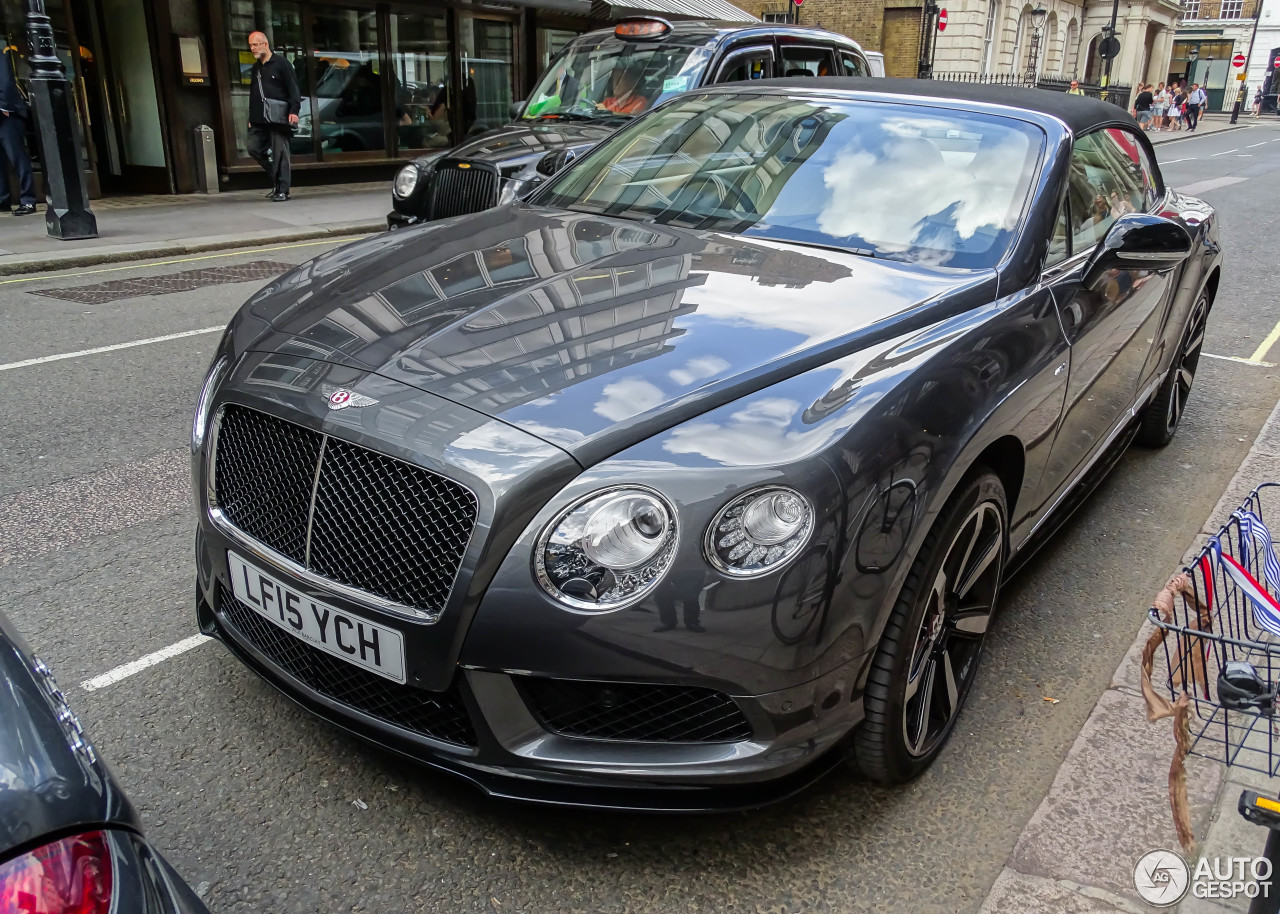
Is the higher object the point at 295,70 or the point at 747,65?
the point at 747,65

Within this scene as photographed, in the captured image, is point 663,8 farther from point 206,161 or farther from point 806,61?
point 806,61

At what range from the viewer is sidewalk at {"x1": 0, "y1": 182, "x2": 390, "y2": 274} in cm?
970

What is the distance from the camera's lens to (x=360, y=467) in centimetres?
218

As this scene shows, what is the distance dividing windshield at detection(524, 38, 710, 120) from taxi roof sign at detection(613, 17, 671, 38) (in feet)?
0.25

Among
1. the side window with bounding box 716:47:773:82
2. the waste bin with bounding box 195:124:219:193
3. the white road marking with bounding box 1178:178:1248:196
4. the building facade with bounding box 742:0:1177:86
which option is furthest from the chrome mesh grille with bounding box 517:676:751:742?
the building facade with bounding box 742:0:1177:86

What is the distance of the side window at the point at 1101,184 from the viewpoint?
3443 mm

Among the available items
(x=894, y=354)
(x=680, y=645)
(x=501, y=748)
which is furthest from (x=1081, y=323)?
(x=501, y=748)

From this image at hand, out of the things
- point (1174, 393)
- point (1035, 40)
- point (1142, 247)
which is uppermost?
point (1035, 40)

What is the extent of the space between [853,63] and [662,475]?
8.83 meters

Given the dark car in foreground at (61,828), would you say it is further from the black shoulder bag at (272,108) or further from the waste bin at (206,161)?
the waste bin at (206,161)

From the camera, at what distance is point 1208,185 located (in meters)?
18.9

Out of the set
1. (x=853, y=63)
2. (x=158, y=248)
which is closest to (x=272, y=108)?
(x=158, y=248)

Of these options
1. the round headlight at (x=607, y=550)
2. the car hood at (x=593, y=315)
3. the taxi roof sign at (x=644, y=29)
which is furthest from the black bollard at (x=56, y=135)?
the round headlight at (x=607, y=550)

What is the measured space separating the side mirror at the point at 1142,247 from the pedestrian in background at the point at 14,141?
12.1 m
